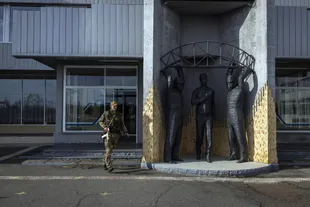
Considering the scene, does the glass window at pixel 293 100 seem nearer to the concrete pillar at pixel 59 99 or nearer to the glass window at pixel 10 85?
the concrete pillar at pixel 59 99

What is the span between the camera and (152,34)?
27.6ft

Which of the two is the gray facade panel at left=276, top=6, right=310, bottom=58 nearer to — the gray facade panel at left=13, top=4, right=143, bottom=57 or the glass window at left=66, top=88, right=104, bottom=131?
the gray facade panel at left=13, top=4, right=143, bottom=57

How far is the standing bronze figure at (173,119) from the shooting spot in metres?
8.49

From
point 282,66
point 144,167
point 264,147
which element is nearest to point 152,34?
point 144,167

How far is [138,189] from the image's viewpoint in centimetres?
613

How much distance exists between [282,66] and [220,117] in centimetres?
538

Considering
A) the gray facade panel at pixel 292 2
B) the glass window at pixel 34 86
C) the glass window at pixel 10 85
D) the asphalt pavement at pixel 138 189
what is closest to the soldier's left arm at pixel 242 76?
the asphalt pavement at pixel 138 189

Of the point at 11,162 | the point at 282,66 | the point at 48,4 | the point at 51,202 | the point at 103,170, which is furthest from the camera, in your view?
the point at 48,4

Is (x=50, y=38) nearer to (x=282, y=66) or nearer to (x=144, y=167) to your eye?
→ (x=144, y=167)

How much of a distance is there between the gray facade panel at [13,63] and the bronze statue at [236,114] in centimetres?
1187

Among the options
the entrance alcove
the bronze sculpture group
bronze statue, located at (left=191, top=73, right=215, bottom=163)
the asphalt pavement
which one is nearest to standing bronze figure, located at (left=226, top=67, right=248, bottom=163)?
the bronze sculpture group

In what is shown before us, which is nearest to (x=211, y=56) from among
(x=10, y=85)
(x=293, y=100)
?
(x=293, y=100)

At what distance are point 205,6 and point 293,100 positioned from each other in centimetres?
788

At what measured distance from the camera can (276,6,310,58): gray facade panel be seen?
1048 centimetres
